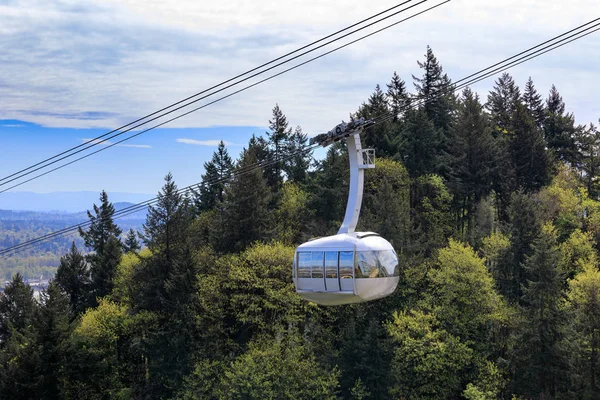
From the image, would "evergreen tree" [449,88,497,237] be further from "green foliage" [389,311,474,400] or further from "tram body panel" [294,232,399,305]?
"tram body panel" [294,232,399,305]

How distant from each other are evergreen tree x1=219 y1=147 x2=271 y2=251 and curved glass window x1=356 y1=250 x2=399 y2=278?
37.7m

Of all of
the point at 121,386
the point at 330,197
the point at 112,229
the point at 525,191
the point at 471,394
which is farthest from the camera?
the point at 112,229

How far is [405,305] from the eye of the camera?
5100cm

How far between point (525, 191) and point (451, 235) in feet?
34.6

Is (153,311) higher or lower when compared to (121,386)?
higher

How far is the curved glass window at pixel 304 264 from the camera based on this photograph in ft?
66.8

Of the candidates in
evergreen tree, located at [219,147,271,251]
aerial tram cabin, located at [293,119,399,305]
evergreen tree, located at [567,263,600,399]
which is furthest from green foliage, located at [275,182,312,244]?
aerial tram cabin, located at [293,119,399,305]

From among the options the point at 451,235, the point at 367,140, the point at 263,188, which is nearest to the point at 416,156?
the point at 367,140

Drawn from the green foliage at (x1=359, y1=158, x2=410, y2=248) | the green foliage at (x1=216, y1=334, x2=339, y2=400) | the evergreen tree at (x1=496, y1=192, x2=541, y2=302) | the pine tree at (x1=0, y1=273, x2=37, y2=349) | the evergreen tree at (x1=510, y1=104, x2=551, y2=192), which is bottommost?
the green foliage at (x1=216, y1=334, x2=339, y2=400)

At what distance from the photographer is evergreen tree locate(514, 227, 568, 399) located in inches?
1785

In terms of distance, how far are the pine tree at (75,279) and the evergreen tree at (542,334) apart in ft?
169

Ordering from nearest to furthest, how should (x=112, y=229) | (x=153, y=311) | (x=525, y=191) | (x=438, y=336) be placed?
(x=438, y=336) < (x=153, y=311) < (x=525, y=191) < (x=112, y=229)

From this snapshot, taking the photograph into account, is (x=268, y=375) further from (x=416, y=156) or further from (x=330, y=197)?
(x=416, y=156)

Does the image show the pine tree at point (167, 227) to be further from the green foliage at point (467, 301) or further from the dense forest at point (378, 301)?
the green foliage at point (467, 301)
